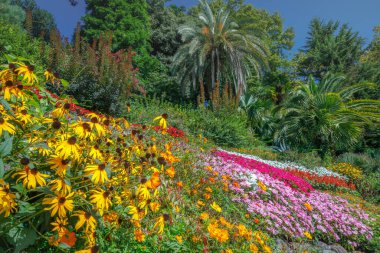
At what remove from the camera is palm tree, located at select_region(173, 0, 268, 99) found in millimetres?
16812

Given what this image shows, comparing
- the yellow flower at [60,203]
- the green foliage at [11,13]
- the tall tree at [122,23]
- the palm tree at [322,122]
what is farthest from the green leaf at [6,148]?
the green foliage at [11,13]

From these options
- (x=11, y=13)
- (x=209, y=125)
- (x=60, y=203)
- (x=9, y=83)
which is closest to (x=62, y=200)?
(x=60, y=203)

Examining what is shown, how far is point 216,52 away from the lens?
17.1 m

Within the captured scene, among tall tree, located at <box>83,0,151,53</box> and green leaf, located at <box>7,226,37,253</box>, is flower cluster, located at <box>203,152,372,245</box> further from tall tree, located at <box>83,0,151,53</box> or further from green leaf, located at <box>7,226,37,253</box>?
tall tree, located at <box>83,0,151,53</box>

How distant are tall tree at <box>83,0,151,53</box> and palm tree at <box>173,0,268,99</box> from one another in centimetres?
478

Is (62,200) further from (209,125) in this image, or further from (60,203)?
(209,125)

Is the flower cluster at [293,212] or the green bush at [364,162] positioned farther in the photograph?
the green bush at [364,162]

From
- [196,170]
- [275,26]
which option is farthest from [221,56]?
[196,170]

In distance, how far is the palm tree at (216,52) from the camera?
16.8m

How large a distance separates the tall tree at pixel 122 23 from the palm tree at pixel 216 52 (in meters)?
4.78

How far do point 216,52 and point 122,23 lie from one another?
7.37 meters

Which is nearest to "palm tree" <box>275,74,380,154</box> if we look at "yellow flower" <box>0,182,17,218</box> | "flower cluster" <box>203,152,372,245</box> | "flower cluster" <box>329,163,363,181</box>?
"flower cluster" <box>329,163,363,181</box>

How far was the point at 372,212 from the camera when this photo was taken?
643cm

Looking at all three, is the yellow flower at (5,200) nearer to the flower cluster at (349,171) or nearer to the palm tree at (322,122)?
the flower cluster at (349,171)
